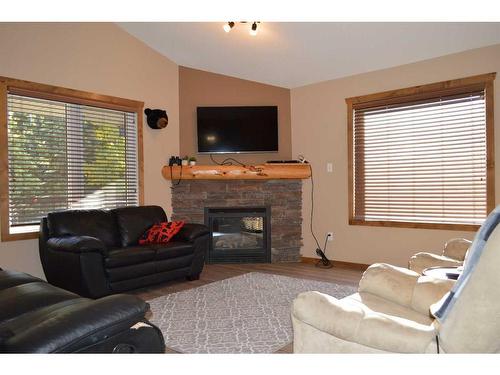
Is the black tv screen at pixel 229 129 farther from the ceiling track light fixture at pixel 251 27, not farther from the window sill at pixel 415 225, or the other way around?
the window sill at pixel 415 225

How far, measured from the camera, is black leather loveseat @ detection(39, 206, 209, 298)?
3371 mm

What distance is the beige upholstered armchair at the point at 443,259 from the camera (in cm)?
252

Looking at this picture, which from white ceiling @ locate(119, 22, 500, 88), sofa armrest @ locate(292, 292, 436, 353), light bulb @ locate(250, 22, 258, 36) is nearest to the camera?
sofa armrest @ locate(292, 292, 436, 353)

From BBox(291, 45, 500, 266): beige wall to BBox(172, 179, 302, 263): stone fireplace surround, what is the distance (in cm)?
16

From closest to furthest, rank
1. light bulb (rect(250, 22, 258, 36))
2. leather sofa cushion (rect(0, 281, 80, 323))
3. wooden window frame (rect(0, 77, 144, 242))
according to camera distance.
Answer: leather sofa cushion (rect(0, 281, 80, 323)) → wooden window frame (rect(0, 77, 144, 242)) → light bulb (rect(250, 22, 258, 36))

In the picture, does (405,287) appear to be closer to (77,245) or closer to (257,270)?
(77,245)

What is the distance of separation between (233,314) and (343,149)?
9.39 ft

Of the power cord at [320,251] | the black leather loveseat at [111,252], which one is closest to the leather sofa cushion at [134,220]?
the black leather loveseat at [111,252]

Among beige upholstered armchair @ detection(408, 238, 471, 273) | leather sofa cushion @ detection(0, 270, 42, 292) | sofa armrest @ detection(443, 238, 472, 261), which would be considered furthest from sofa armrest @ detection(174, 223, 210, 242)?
sofa armrest @ detection(443, 238, 472, 261)

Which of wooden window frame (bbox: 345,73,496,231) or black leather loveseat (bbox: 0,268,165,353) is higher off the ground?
wooden window frame (bbox: 345,73,496,231)

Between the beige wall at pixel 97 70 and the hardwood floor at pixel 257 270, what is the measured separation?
1.19 meters

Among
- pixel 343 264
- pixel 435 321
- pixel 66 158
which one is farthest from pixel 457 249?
pixel 66 158

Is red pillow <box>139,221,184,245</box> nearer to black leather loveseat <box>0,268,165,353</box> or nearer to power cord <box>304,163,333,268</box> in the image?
power cord <box>304,163,333,268</box>
